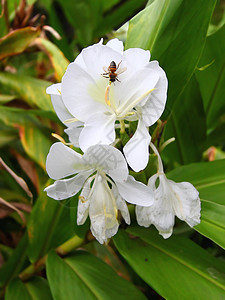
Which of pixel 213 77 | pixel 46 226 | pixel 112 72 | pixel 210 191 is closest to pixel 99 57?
pixel 112 72

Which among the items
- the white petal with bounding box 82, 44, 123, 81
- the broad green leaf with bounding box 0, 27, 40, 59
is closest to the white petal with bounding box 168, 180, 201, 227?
the white petal with bounding box 82, 44, 123, 81

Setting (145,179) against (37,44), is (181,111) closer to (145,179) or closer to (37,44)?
(145,179)

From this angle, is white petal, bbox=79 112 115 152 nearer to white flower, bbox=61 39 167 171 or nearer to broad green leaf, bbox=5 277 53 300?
white flower, bbox=61 39 167 171

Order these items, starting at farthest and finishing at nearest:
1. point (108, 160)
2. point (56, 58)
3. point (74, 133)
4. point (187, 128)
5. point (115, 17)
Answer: point (115, 17) < point (56, 58) < point (187, 128) < point (74, 133) < point (108, 160)

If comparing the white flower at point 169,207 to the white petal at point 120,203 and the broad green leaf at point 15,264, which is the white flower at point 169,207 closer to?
the white petal at point 120,203

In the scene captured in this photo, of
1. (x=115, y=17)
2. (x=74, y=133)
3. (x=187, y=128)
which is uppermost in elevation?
(x=74, y=133)

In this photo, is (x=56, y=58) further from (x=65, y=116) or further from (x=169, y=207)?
(x=169, y=207)
